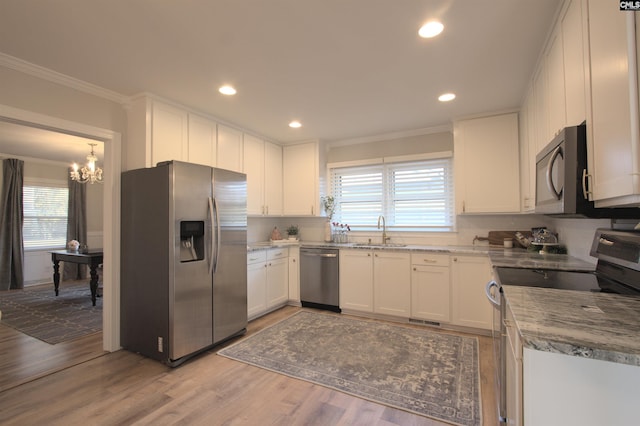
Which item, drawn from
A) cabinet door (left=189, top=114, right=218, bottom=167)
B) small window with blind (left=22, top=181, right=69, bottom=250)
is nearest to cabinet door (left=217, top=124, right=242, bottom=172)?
cabinet door (left=189, top=114, right=218, bottom=167)

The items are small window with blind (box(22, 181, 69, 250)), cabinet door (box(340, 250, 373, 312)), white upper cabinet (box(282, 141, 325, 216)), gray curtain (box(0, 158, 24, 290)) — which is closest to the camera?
cabinet door (box(340, 250, 373, 312))

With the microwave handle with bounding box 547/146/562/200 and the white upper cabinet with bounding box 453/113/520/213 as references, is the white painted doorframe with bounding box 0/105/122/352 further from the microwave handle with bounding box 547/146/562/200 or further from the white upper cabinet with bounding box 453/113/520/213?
the white upper cabinet with bounding box 453/113/520/213

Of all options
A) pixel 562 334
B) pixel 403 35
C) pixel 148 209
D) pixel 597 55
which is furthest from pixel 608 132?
pixel 148 209

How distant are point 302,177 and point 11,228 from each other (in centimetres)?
563

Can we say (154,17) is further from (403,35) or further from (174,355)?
(174,355)

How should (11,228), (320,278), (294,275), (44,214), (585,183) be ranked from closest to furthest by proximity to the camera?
(585,183), (320,278), (294,275), (11,228), (44,214)

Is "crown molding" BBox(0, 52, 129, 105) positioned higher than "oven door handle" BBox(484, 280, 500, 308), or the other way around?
"crown molding" BBox(0, 52, 129, 105)

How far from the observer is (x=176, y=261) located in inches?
101

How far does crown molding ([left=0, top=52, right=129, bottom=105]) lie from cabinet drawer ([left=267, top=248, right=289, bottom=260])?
2.32m

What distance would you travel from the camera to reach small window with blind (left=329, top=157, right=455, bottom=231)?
407cm

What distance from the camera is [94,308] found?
430cm

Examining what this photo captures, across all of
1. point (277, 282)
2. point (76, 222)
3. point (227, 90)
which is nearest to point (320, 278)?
point (277, 282)

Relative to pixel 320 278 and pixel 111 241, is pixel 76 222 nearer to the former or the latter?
pixel 111 241

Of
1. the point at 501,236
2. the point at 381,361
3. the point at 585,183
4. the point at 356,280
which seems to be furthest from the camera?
the point at 356,280
